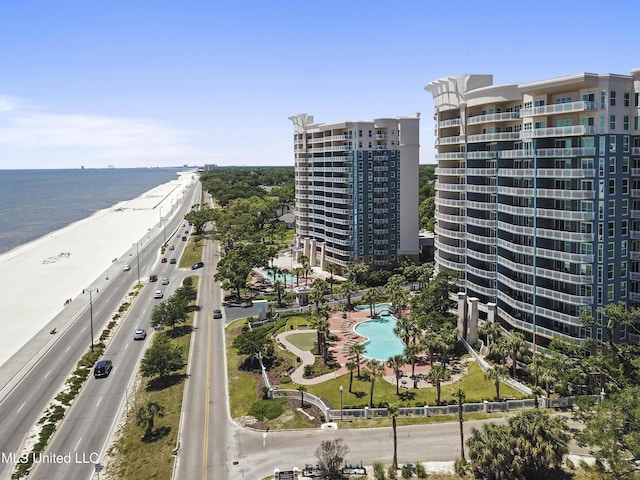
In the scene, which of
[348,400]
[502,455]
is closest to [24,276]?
[348,400]

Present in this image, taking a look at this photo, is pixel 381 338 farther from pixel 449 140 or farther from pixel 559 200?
pixel 559 200

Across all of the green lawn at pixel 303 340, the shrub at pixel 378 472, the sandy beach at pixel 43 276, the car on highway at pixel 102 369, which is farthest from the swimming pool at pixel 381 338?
the sandy beach at pixel 43 276

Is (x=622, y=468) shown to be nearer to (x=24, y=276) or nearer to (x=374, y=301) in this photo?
(x=374, y=301)

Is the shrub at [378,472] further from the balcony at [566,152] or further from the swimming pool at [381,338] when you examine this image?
the balcony at [566,152]

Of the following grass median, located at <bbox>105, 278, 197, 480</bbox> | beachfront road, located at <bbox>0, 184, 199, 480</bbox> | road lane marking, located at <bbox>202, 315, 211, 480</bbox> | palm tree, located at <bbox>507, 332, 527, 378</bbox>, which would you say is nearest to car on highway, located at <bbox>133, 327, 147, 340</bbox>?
beachfront road, located at <bbox>0, 184, 199, 480</bbox>
